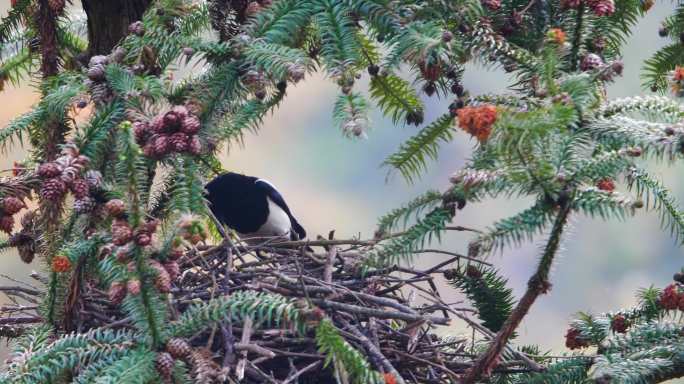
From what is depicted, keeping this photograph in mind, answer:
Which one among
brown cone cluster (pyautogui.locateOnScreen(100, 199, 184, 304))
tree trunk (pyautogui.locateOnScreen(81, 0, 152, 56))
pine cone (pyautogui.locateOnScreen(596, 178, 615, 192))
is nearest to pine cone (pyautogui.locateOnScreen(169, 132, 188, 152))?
brown cone cluster (pyautogui.locateOnScreen(100, 199, 184, 304))

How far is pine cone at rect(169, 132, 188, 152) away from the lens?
206 cm

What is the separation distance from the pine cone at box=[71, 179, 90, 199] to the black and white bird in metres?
2.38

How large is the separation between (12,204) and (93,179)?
A: 1.31 ft

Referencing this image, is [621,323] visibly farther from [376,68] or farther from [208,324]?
[208,324]

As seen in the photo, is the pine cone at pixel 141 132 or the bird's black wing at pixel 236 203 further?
the bird's black wing at pixel 236 203

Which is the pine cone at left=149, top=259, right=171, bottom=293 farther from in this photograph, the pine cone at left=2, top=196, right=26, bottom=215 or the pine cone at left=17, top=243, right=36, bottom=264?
the pine cone at left=17, top=243, right=36, bottom=264

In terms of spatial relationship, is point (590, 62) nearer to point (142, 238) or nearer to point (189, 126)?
point (189, 126)

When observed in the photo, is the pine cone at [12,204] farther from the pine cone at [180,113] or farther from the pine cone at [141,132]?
the pine cone at [180,113]

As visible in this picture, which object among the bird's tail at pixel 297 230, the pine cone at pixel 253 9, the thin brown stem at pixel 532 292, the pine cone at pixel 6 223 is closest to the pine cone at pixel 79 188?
the pine cone at pixel 6 223

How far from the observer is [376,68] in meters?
2.48

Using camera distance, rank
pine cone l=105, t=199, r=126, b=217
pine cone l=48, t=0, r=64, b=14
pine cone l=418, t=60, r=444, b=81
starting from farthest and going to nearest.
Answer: pine cone l=48, t=0, r=64, b=14
pine cone l=418, t=60, r=444, b=81
pine cone l=105, t=199, r=126, b=217

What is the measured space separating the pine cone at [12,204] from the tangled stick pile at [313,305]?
0.28 meters

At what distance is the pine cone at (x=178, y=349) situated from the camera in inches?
84.0

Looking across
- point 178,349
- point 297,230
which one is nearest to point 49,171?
point 178,349
